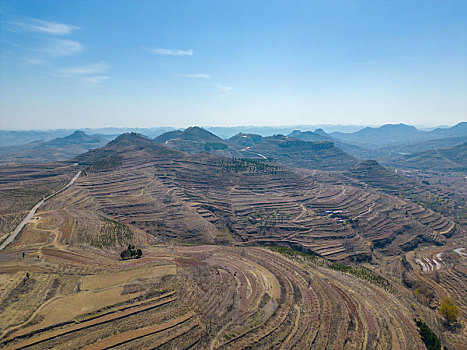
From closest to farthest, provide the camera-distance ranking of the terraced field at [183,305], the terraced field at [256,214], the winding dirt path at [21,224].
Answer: the terraced field at [183,305] → the winding dirt path at [21,224] → the terraced field at [256,214]

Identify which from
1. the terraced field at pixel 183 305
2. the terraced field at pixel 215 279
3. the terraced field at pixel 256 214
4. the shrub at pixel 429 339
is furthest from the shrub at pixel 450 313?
the terraced field at pixel 256 214

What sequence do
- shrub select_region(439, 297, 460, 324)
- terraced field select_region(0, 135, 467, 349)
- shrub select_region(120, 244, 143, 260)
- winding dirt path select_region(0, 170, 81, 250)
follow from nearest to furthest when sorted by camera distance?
terraced field select_region(0, 135, 467, 349) → shrub select_region(439, 297, 460, 324) → shrub select_region(120, 244, 143, 260) → winding dirt path select_region(0, 170, 81, 250)

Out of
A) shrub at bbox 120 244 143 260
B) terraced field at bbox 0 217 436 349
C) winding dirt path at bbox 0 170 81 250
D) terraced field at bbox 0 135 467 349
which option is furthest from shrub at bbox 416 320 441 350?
winding dirt path at bbox 0 170 81 250

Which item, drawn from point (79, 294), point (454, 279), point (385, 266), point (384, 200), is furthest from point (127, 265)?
point (384, 200)

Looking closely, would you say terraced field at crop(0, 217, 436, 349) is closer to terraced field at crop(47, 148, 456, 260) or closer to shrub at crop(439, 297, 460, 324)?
shrub at crop(439, 297, 460, 324)

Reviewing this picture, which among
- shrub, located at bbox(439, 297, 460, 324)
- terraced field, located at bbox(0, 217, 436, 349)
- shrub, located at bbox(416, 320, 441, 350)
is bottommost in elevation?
shrub, located at bbox(439, 297, 460, 324)

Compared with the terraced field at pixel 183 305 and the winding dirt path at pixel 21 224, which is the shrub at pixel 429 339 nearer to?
the terraced field at pixel 183 305

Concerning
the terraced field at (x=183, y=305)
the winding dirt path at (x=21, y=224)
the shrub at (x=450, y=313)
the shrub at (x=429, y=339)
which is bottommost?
the shrub at (x=450, y=313)

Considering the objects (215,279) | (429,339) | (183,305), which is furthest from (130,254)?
(429,339)

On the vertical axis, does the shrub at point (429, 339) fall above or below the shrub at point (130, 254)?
below

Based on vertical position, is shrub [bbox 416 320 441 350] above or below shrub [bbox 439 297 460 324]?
above

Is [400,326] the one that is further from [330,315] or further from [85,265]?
[85,265]
